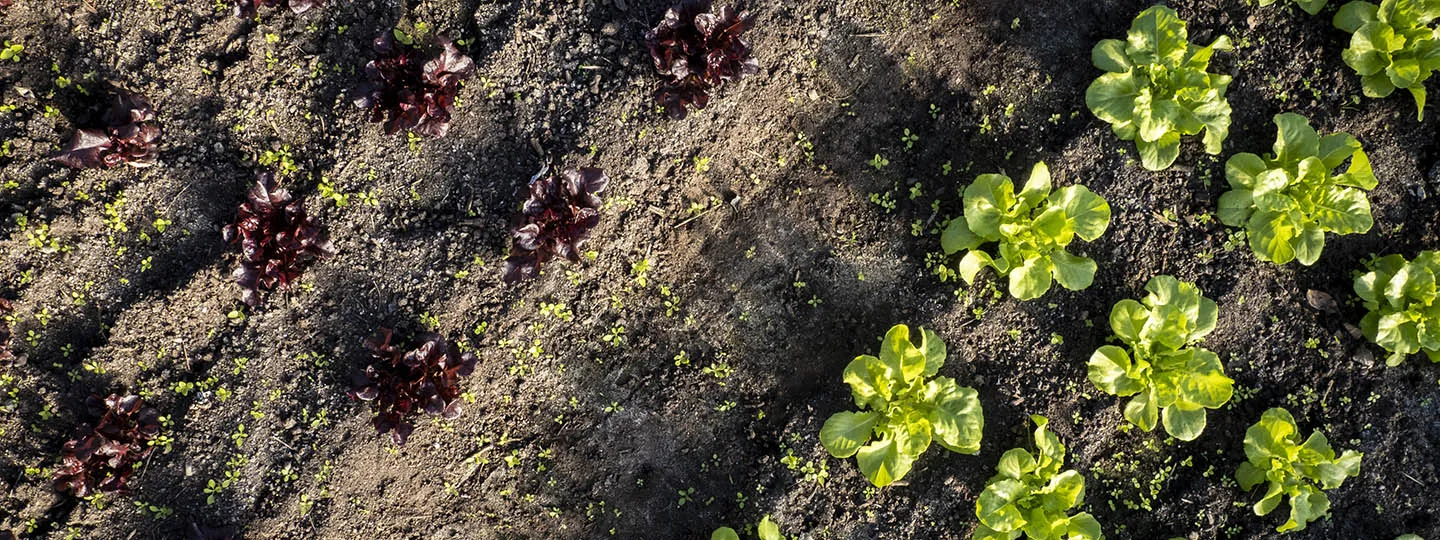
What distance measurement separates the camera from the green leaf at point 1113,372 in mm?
4336

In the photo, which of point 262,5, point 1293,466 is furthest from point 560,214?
point 1293,466

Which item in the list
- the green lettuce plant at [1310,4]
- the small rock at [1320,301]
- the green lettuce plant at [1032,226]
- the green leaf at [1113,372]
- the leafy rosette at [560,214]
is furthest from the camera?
the small rock at [1320,301]

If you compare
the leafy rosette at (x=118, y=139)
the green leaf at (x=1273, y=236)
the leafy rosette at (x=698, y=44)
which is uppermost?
the leafy rosette at (x=118, y=139)

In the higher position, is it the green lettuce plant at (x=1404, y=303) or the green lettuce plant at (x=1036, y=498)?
the green lettuce plant at (x=1404, y=303)

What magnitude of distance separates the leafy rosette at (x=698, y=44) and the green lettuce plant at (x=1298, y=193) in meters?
2.83

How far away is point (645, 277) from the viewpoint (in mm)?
4500

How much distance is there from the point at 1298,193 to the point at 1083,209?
1.23 m

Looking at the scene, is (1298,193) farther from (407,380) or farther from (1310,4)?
(407,380)

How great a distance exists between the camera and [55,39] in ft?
14.2

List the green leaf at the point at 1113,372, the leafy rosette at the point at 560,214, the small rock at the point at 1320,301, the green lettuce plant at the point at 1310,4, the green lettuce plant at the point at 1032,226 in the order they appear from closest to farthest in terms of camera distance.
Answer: the leafy rosette at the point at 560,214 < the green lettuce plant at the point at 1032,226 < the green leaf at the point at 1113,372 < the green lettuce plant at the point at 1310,4 < the small rock at the point at 1320,301

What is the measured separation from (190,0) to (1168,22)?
5321mm

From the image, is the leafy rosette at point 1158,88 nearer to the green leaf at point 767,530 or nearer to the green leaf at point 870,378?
the green leaf at point 870,378

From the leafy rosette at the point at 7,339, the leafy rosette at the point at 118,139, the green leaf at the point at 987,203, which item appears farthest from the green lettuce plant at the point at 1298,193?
the leafy rosette at the point at 7,339

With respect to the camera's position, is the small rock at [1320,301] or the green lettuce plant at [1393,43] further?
the small rock at [1320,301]
